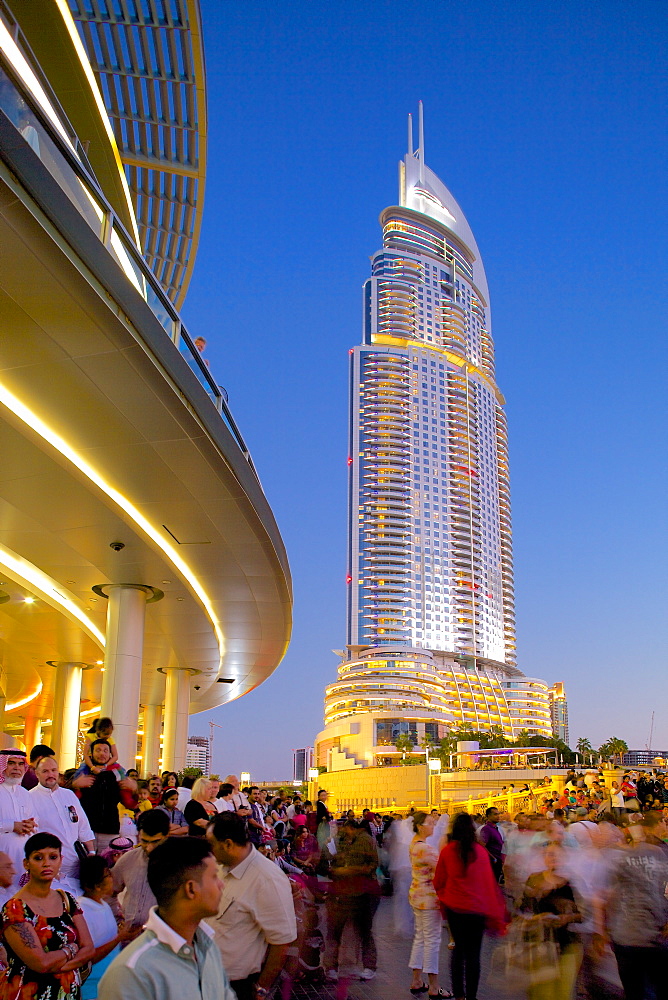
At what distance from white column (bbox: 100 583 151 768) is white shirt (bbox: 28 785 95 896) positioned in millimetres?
8900

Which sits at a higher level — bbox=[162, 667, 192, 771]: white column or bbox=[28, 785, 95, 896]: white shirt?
bbox=[162, 667, 192, 771]: white column

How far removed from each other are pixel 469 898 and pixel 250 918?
3206 mm

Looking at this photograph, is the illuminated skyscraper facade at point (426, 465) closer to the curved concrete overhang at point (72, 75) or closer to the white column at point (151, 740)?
the white column at point (151, 740)

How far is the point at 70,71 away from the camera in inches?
635

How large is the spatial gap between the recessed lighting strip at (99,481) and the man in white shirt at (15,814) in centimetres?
406

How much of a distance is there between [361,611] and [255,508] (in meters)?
126

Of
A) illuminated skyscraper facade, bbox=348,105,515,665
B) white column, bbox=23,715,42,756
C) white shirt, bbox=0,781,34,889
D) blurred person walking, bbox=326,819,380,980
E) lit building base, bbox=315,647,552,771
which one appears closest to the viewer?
white shirt, bbox=0,781,34,889

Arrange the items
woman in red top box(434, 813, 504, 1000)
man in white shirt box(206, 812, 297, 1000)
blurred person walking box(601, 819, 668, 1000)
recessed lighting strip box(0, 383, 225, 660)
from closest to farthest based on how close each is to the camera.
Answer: man in white shirt box(206, 812, 297, 1000) → blurred person walking box(601, 819, 668, 1000) → woman in red top box(434, 813, 504, 1000) → recessed lighting strip box(0, 383, 225, 660)

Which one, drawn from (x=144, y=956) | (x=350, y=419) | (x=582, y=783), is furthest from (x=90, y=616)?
(x=350, y=419)

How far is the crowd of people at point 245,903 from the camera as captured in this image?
2.73m

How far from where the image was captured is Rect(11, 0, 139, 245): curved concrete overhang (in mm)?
14688

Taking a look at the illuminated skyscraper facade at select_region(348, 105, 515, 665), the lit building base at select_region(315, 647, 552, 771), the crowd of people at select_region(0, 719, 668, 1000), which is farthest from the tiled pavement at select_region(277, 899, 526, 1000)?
the illuminated skyscraper facade at select_region(348, 105, 515, 665)

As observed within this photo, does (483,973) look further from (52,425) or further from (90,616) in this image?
(90,616)

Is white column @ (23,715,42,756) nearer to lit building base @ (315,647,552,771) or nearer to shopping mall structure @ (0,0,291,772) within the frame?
shopping mall structure @ (0,0,291,772)
